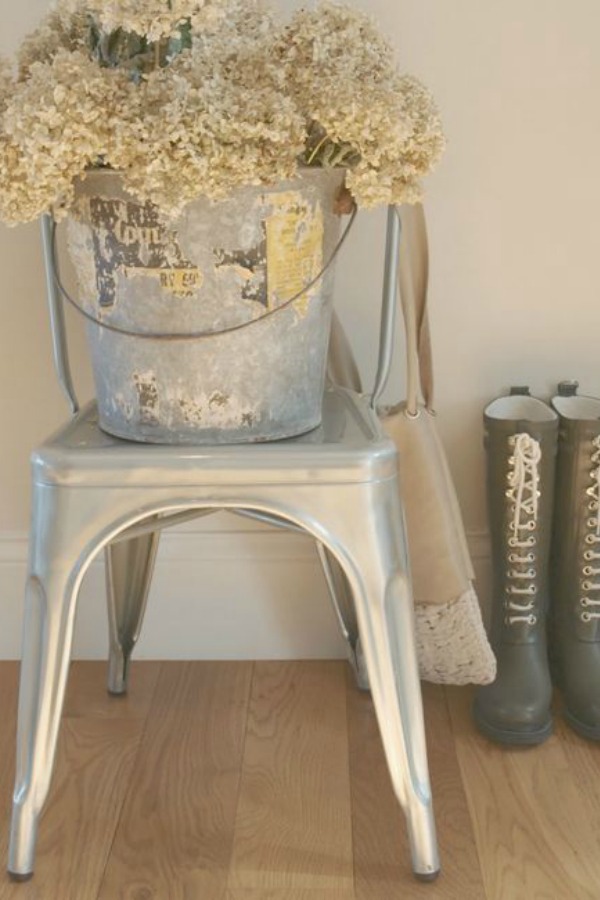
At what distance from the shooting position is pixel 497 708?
1362mm

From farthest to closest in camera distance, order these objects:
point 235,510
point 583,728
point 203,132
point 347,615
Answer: point 347,615
point 583,728
point 235,510
point 203,132

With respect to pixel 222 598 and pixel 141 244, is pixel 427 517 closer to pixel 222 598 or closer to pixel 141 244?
pixel 222 598

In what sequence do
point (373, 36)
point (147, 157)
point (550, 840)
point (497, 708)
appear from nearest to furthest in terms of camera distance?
point (147, 157) → point (373, 36) → point (550, 840) → point (497, 708)

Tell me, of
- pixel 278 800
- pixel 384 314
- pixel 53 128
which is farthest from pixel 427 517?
pixel 53 128

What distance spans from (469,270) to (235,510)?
0.51 m

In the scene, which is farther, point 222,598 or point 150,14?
point 222,598

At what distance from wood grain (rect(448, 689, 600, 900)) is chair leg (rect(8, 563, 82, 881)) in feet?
1.49

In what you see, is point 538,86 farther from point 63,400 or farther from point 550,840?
point 550,840

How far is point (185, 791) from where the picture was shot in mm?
1284

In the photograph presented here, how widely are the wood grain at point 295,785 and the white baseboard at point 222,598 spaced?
1.8 inches

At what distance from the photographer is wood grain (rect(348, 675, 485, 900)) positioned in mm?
1126

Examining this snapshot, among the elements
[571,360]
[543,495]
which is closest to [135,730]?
[543,495]

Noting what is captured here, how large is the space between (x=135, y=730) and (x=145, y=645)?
0.18 meters

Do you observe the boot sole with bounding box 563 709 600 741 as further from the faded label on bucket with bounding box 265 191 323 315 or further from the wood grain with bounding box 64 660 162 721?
the faded label on bucket with bounding box 265 191 323 315
